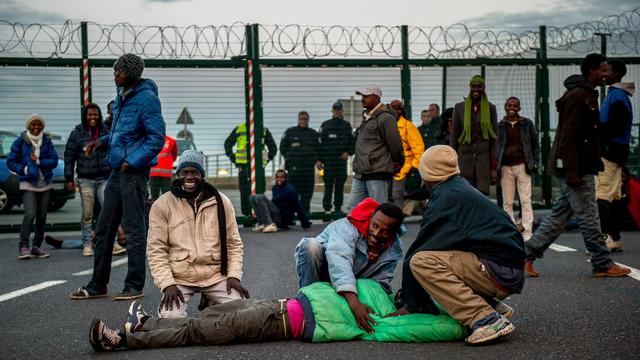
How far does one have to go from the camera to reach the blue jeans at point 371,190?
1045cm

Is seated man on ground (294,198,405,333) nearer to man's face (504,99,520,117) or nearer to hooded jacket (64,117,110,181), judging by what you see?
hooded jacket (64,117,110,181)

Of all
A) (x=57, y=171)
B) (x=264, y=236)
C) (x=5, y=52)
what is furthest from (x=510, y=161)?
(x=57, y=171)

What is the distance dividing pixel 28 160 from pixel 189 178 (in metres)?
5.93

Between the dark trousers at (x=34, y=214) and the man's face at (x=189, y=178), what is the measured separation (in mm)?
5896

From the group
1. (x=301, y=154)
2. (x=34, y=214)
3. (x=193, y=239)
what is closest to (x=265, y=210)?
(x=301, y=154)

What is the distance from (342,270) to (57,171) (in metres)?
14.4

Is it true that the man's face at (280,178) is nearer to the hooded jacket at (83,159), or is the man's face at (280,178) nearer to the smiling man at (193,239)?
the hooded jacket at (83,159)

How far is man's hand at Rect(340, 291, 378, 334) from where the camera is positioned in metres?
5.83

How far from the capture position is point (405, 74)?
52.1ft

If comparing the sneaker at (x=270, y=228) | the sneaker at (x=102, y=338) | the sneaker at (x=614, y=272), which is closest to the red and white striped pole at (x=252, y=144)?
the sneaker at (x=270, y=228)

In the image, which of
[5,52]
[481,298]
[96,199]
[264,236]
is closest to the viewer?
[481,298]

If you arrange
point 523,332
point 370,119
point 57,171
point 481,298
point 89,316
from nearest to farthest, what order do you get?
point 481,298, point 523,332, point 89,316, point 370,119, point 57,171

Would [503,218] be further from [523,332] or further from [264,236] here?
[264,236]

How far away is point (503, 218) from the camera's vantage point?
584 centimetres
